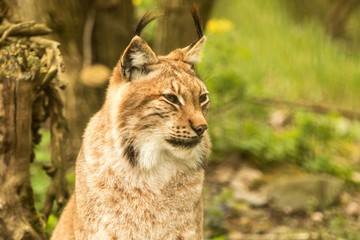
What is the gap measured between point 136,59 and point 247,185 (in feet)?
14.5

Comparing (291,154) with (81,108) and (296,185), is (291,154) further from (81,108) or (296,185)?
(81,108)

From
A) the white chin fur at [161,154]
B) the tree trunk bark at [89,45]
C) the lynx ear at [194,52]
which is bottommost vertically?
the tree trunk bark at [89,45]

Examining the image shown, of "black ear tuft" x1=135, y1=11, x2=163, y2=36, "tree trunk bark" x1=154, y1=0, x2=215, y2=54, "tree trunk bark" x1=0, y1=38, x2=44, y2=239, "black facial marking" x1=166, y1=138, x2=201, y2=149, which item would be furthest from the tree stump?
"tree trunk bark" x1=154, y1=0, x2=215, y2=54

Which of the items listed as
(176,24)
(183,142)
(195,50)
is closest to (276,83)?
(176,24)

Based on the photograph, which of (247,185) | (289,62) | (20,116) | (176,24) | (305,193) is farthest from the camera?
(289,62)

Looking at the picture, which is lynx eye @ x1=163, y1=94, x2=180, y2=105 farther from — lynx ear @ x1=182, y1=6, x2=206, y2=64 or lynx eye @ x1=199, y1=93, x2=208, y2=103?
lynx ear @ x1=182, y1=6, x2=206, y2=64

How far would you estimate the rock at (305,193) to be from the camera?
8.50 m

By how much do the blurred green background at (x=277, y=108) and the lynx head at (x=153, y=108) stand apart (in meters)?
2.23

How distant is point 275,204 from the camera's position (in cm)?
862

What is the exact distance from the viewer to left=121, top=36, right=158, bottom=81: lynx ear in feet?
15.7

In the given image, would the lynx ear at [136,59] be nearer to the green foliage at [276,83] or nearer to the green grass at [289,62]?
the green foliage at [276,83]

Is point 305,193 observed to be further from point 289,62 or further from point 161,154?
point 161,154

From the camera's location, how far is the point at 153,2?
971cm

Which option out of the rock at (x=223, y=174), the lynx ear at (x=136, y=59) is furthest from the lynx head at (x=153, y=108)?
the rock at (x=223, y=174)
